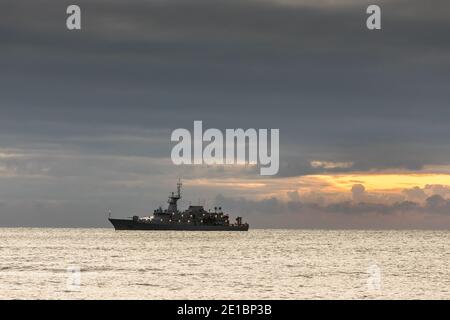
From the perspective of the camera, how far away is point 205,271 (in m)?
101

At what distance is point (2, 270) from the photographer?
319 feet

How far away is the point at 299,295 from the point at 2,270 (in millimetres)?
43429

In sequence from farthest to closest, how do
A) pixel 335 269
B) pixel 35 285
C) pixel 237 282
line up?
pixel 335 269, pixel 237 282, pixel 35 285

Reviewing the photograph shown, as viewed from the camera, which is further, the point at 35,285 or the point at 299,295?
the point at 35,285

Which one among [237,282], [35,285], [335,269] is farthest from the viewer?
[335,269]

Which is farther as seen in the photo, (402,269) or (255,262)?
(255,262)
